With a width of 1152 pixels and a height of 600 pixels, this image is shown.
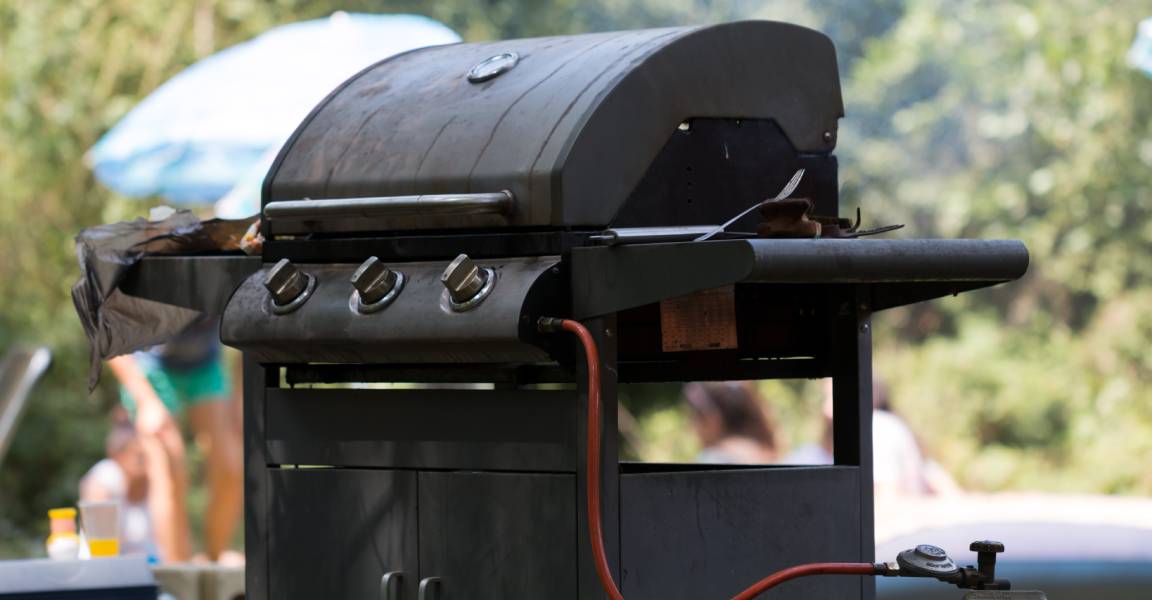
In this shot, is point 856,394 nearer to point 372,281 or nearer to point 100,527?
point 372,281

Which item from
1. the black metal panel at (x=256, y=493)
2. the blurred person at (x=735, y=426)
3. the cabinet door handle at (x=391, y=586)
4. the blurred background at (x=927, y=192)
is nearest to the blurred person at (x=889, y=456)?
the blurred person at (x=735, y=426)

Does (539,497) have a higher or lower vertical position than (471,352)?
lower

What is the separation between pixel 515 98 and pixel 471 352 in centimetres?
44

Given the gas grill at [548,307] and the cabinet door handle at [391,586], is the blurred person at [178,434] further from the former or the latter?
the cabinet door handle at [391,586]

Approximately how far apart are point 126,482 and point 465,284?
15.8ft

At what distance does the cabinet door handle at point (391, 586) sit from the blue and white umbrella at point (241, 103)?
127 inches

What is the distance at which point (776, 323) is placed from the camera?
2.88m

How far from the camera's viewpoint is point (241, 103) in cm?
605

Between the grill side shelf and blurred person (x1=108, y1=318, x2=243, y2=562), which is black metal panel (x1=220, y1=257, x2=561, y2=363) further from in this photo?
blurred person (x1=108, y1=318, x2=243, y2=562)

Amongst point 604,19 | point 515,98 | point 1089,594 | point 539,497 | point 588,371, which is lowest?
point 1089,594

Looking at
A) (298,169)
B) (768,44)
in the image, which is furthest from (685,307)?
(298,169)

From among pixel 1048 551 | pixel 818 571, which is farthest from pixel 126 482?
pixel 818 571

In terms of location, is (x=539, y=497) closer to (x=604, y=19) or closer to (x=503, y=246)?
(x=503, y=246)

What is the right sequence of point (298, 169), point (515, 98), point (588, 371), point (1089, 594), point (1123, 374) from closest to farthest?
1. point (588, 371)
2. point (515, 98)
3. point (298, 169)
4. point (1089, 594)
5. point (1123, 374)
